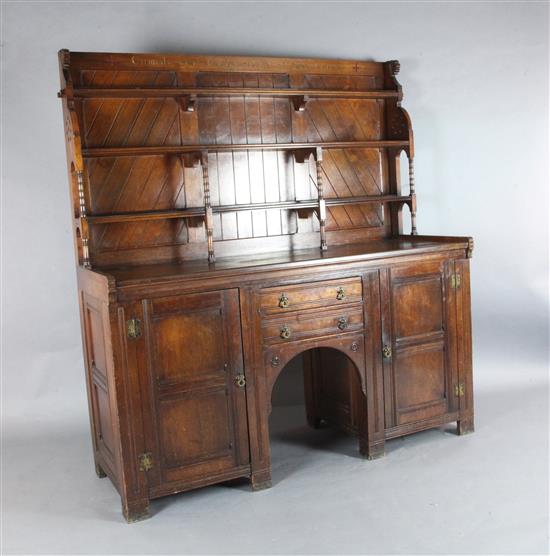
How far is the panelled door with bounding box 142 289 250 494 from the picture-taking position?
138 inches

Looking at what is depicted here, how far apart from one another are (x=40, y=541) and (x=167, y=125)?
2322mm

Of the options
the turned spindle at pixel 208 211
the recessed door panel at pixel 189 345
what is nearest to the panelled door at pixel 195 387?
the recessed door panel at pixel 189 345

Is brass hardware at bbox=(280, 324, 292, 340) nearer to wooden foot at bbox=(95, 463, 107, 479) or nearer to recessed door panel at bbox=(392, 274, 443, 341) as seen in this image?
recessed door panel at bbox=(392, 274, 443, 341)

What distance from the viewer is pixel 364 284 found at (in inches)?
157

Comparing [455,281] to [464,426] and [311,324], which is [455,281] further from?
[311,324]

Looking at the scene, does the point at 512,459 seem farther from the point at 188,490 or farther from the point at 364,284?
the point at 188,490

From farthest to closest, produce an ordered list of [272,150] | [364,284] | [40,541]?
[272,150]
[364,284]
[40,541]

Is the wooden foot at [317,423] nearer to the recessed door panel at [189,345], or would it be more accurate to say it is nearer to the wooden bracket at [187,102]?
the recessed door panel at [189,345]

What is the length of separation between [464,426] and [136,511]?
201cm

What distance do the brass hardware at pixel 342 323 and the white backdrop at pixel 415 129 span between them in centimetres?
165

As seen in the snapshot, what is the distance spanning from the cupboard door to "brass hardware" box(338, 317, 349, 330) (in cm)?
26

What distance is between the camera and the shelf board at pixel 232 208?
393 centimetres

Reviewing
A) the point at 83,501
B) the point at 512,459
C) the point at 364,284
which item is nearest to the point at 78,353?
the point at 83,501

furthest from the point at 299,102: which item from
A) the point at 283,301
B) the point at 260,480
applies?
the point at 260,480
